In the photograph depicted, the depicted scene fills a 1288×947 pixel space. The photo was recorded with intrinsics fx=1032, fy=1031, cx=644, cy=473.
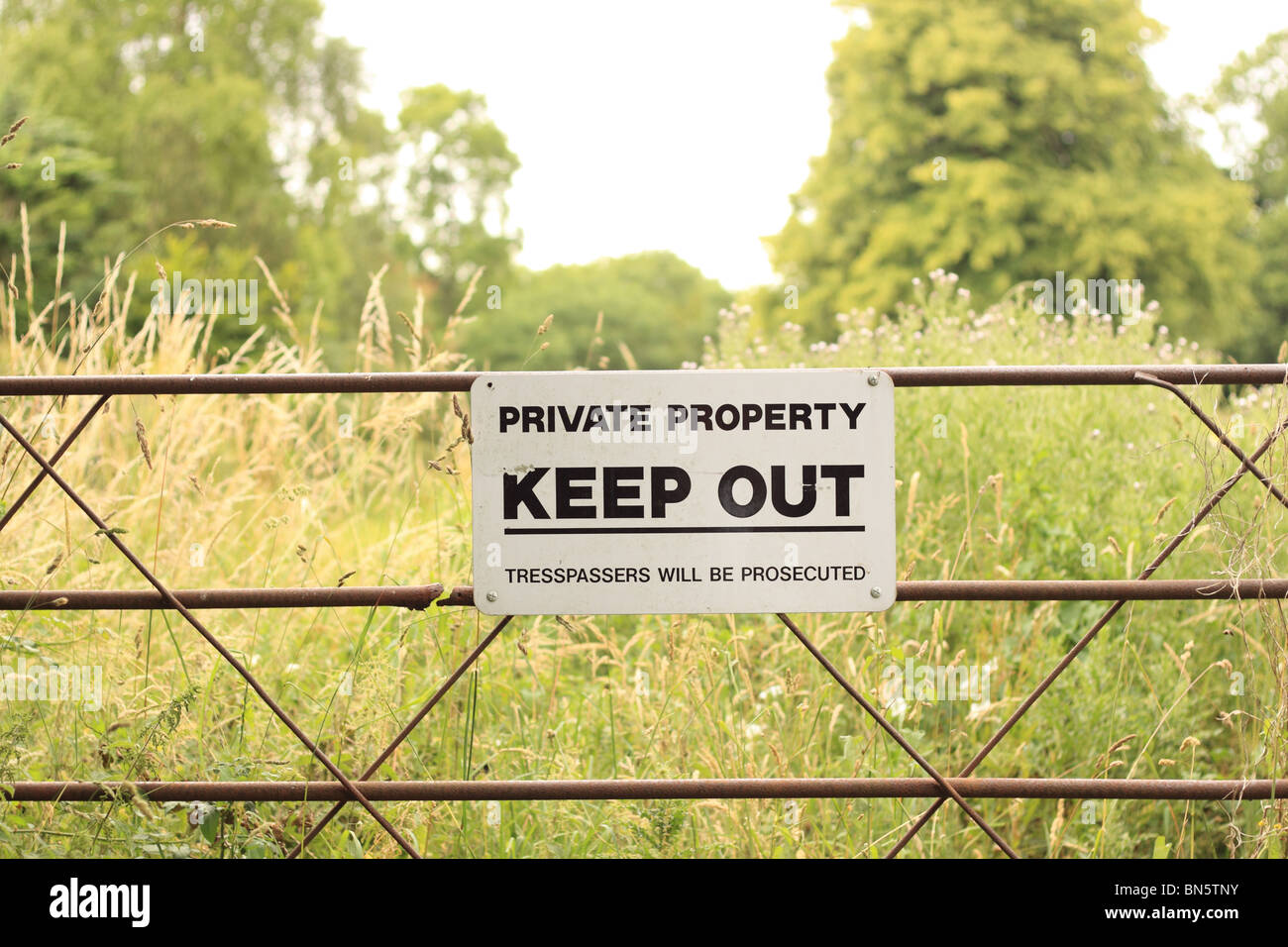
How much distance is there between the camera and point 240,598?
2.44 metres

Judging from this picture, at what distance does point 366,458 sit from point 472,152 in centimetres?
3643

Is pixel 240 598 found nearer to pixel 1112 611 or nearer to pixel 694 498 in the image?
pixel 694 498

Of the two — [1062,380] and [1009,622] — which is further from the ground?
[1062,380]

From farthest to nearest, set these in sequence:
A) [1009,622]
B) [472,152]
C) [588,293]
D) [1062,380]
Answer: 1. [588,293]
2. [472,152]
3. [1009,622]
4. [1062,380]

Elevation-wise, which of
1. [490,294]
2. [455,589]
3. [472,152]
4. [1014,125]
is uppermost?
[472,152]

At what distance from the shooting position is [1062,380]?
2.41m

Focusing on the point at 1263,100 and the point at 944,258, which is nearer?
the point at 944,258

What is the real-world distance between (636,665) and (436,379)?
5.02 ft

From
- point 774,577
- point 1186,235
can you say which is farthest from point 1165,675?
point 1186,235

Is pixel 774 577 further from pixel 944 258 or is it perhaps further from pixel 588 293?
pixel 588 293

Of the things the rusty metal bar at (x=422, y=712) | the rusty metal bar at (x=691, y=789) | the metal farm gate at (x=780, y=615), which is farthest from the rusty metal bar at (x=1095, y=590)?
the rusty metal bar at (x=691, y=789)

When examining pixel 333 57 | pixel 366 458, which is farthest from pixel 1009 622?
pixel 333 57

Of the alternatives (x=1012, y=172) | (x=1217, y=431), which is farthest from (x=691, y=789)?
(x=1012, y=172)

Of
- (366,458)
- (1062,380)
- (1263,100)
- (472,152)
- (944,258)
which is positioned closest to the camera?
(1062,380)
